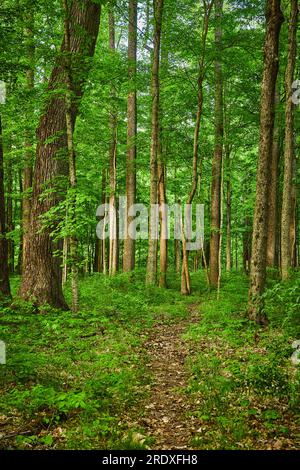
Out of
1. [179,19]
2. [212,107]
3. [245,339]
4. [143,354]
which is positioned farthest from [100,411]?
[212,107]

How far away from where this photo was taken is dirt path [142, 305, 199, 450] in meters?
4.84

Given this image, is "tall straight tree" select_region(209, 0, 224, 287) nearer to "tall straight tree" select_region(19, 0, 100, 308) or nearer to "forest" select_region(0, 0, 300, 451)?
"forest" select_region(0, 0, 300, 451)

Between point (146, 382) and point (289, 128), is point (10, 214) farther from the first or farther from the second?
point (146, 382)

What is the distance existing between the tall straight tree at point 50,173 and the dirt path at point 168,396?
3.34 metres

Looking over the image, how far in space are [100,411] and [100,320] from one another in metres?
5.14

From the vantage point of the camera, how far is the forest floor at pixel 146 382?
15.2 ft

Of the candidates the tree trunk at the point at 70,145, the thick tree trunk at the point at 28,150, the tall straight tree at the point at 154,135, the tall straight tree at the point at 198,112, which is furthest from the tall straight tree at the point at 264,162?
the thick tree trunk at the point at 28,150

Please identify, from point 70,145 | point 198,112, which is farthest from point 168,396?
point 198,112

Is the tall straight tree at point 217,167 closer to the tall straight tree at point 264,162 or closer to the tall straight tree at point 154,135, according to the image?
the tall straight tree at point 154,135

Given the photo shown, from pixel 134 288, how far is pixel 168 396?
9.99 metres

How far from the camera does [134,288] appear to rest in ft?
52.7

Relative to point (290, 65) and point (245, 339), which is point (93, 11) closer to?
point (290, 65)

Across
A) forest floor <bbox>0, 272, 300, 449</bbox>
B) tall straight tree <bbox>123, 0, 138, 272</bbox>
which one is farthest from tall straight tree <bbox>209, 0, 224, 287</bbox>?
forest floor <bbox>0, 272, 300, 449</bbox>

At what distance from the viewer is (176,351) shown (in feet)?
28.5
